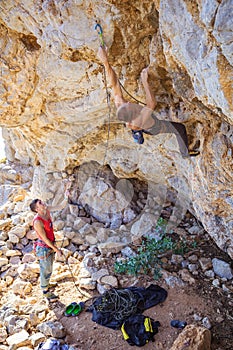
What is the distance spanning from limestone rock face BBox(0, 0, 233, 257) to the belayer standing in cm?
175

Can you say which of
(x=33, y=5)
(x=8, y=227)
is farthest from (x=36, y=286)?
(x=33, y=5)

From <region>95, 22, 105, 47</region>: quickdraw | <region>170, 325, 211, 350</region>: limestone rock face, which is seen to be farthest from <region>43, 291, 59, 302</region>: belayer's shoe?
<region>95, 22, 105, 47</region>: quickdraw

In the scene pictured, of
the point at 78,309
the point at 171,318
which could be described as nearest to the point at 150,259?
the point at 171,318

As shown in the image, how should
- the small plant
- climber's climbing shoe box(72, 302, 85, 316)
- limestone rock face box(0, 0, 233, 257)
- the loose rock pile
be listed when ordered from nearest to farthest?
limestone rock face box(0, 0, 233, 257)
the loose rock pile
climber's climbing shoe box(72, 302, 85, 316)
the small plant

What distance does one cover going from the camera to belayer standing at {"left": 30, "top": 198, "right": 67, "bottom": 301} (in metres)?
4.50

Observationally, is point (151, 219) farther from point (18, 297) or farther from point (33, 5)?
point (33, 5)

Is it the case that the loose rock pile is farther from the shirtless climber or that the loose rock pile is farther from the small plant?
the shirtless climber

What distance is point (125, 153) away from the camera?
19.3 ft

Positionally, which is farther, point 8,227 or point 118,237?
point 8,227

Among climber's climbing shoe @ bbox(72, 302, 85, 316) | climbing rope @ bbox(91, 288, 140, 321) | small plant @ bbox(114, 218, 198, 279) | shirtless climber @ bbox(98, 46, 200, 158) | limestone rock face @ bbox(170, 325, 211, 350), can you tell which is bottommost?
climber's climbing shoe @ bbox(72, 302, 85, 316)

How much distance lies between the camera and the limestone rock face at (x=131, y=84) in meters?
2.30

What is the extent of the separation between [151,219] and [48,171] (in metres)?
2.57

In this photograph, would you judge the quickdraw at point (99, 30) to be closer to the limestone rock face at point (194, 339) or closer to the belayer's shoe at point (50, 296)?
the limestone rock face at point (194, 339)

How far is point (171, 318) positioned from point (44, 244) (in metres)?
2.12
